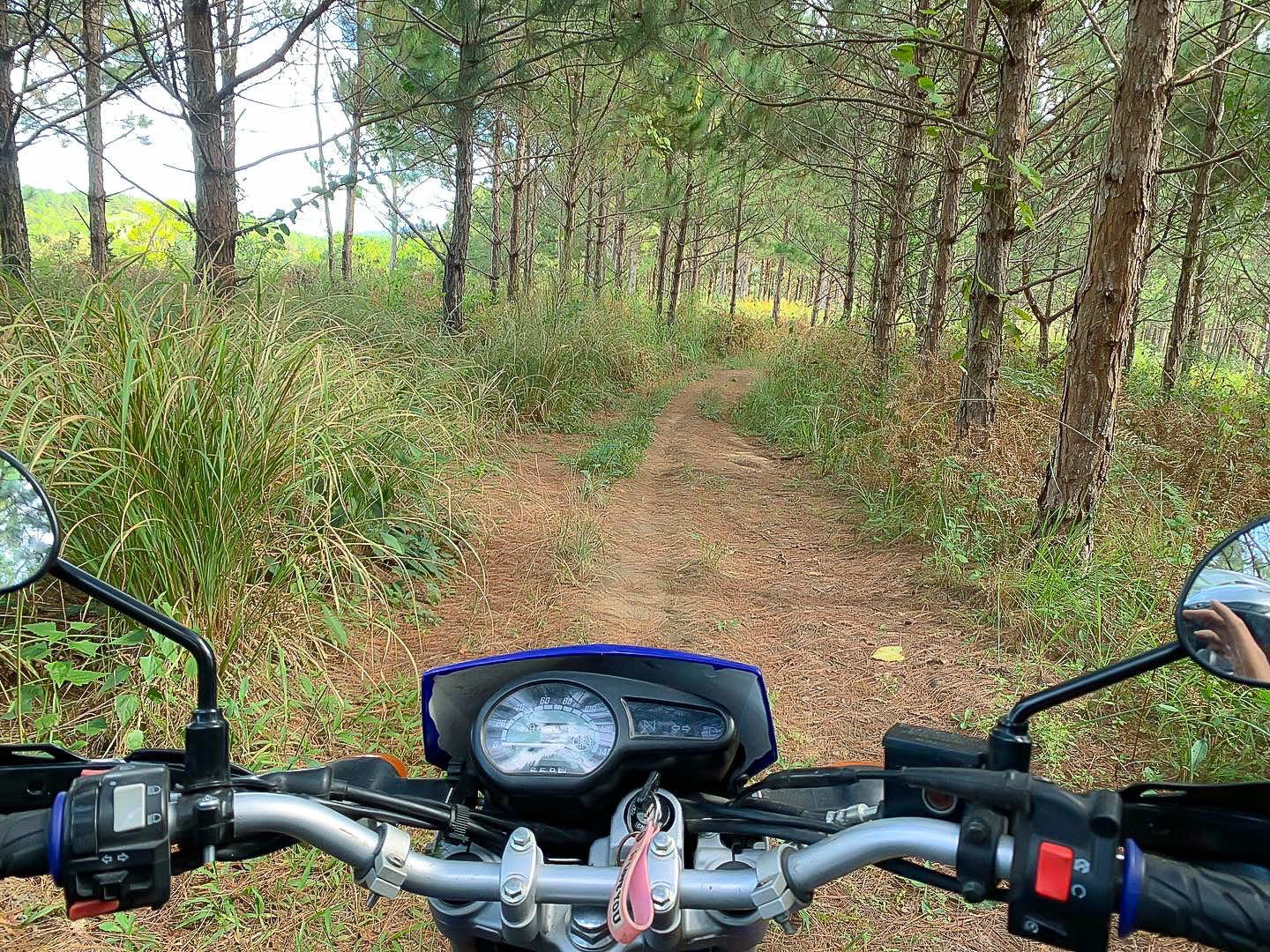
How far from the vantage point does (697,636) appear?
13.4 feet

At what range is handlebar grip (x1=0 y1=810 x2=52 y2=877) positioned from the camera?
93 centimetres

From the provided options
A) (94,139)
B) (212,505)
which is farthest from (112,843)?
(94,139)

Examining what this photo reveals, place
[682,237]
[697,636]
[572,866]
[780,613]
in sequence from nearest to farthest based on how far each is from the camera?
[572,866] < [697,636] < [780,613] < [682,237]

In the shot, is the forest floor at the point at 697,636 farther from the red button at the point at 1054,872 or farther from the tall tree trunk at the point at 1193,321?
the tall tree trunk at the point at 1193,321

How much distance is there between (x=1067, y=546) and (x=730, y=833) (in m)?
3.62

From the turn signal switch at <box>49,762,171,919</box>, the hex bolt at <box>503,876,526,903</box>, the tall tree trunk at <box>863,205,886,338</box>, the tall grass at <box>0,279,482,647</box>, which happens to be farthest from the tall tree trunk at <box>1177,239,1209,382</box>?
the turn signal switch at <box>49,762,171,919</box>

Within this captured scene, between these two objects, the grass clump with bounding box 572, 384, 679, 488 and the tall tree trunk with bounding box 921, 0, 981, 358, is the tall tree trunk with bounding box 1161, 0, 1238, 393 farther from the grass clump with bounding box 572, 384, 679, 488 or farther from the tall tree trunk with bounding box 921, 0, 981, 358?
the grass clump with bounding box 572, 384, 679, 488

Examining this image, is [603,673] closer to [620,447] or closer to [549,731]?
[549,731]

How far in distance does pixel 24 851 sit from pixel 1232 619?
1.52 meters

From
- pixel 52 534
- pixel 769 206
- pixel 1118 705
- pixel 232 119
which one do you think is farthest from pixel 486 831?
pixel 769 206

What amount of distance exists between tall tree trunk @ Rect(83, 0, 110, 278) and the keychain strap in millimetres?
4410

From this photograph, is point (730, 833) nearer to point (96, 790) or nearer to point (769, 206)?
point (96, 790)

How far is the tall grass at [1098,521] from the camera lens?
302cm

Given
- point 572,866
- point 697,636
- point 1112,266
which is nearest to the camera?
point 572,866
